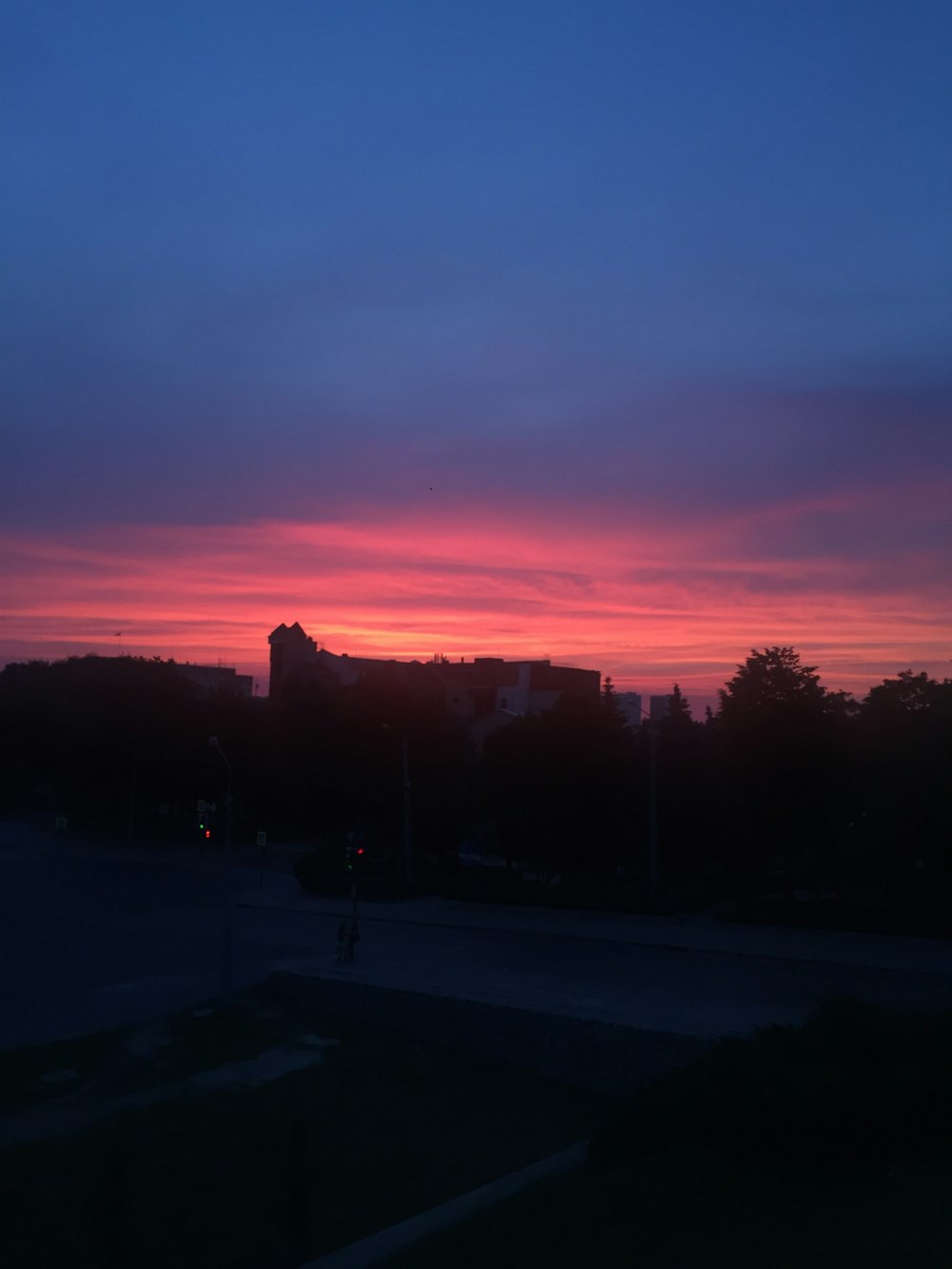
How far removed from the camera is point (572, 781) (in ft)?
120

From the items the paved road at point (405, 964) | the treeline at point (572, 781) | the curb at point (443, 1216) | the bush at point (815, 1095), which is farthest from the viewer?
the treeline at point (572, 781)

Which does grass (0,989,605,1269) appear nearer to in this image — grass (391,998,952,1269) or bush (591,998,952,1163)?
Result: grass (391,998,952,1269)

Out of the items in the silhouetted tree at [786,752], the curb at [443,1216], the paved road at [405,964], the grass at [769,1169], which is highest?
the silhouetted tree at [786,752]

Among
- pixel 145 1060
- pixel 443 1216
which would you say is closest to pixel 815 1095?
pixel 443 1216

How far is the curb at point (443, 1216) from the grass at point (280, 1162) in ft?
2.17

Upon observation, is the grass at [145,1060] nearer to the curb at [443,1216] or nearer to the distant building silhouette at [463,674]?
the curb at [443,1216]

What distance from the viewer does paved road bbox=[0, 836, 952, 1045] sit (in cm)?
1989

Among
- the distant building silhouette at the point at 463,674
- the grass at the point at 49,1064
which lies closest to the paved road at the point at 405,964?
the grass at the point at 49,1064

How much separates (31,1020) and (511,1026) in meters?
10.5

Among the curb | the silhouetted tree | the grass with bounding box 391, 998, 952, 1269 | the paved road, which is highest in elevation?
the silhouetted tree

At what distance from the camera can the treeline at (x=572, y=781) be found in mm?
31273

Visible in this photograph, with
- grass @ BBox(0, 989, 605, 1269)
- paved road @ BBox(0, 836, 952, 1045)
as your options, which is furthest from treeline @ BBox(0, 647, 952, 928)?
grass @ BBox(0, 989, 605, 1269)

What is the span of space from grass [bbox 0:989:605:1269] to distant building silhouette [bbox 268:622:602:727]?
2388 inches

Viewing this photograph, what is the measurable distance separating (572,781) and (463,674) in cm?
6106
